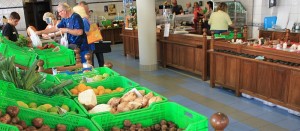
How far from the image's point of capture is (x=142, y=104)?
7.43 feet

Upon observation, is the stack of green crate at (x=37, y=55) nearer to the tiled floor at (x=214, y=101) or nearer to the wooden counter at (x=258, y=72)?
the tiled floor at (x=214, y=101)

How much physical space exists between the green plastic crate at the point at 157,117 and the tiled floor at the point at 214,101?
2325 millimetres

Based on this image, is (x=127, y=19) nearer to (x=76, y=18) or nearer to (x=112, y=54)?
(x=112, y=54)

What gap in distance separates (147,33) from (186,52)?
1.23m

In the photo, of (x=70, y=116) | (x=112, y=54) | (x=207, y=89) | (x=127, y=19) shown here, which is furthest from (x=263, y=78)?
(x=112, y=54)

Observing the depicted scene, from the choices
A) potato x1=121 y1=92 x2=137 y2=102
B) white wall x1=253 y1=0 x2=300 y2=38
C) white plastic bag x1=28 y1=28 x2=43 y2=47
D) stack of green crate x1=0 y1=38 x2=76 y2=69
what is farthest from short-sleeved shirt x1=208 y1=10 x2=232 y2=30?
potato x1=121 y1=92 x2=137 y2=102

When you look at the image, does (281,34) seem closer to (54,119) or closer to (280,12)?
(280,12)

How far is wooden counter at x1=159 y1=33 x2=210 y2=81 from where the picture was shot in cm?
662

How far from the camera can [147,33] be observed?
7.70 metres

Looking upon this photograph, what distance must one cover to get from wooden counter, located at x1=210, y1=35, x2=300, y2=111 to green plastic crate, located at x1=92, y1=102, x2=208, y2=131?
2952 mm

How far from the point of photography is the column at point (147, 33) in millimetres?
7562

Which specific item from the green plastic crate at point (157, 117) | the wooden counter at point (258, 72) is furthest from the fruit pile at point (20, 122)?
the wooden counter at point (258, 72)

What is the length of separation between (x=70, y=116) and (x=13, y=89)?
56cm

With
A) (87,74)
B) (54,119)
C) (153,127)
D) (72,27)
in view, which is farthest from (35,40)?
(153,127)
